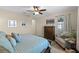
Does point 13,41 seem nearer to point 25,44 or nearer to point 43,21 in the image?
point 25,44

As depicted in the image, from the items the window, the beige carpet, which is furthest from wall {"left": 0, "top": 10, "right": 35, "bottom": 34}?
the beige carpet

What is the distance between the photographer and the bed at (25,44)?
5.50 feet

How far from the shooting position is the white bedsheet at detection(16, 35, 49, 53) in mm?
1751

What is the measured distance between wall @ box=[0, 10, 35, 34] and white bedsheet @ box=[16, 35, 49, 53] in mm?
96

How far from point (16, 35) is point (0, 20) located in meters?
0.32

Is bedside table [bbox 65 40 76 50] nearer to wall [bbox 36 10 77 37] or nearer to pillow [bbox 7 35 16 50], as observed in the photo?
wall [bbox 36 10 77 37]

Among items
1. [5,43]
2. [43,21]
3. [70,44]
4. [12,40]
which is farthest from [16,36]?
[70,44]

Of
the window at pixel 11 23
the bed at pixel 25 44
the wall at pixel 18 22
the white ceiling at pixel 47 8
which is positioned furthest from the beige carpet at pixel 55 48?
the window at pixel 11 23

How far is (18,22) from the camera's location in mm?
1819

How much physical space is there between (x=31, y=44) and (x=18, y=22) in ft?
1.26
